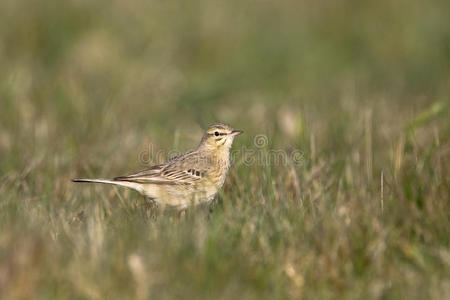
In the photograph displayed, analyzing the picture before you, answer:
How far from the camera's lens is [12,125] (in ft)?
21.6

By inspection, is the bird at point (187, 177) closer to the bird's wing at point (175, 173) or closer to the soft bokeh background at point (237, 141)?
the bird's wing at point (175, 173)

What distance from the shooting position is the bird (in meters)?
5.01

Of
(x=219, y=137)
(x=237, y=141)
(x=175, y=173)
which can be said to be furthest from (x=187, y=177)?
(x=237, y=141)

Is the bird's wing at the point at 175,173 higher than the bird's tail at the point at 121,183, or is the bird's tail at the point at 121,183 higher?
the bird's wing at the point at 175,173

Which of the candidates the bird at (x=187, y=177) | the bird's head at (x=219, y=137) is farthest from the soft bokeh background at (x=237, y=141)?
the bird's head at (x=219, y=137)

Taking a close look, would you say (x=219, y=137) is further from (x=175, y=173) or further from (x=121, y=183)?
(x=121, y=183)

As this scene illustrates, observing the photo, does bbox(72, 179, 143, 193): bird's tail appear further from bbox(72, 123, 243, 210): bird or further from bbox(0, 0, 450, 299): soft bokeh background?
bbox(0, 0, 450, 299): soft bokeh background

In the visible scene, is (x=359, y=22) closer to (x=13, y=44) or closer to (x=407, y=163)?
(x=13, y=44)

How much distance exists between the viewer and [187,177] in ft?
17.2

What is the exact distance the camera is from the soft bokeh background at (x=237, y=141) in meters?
3.55

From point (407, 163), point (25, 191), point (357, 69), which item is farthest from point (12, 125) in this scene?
point (357, 69)

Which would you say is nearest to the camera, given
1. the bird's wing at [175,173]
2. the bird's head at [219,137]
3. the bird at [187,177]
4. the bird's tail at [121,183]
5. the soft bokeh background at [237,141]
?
the soft bokeh background at [237,141]

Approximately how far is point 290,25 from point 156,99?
12.6 ft

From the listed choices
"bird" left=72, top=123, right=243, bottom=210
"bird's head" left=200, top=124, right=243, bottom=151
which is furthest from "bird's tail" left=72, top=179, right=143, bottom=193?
"bird's head" left=200, top=124, right=243, bottom=151
